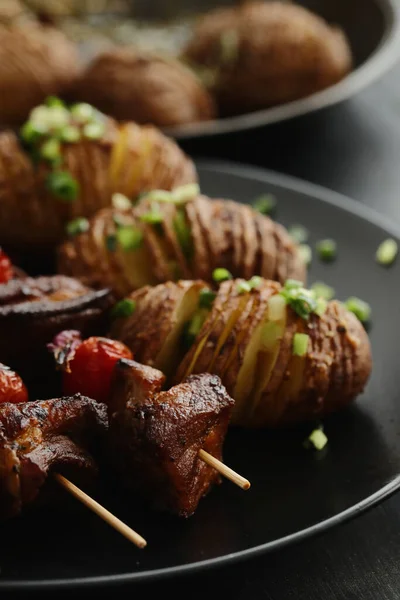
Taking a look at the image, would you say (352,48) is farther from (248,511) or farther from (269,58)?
(248,511)

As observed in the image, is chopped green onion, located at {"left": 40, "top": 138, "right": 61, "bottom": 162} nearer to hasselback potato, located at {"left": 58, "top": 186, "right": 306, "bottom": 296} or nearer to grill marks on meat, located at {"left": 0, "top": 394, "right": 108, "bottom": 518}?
hasselback potato, located at {"left": 58, "top": 186, "right": 306, "bottom": 296}

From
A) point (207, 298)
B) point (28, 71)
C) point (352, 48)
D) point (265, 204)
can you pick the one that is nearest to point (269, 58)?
point (352, 48)

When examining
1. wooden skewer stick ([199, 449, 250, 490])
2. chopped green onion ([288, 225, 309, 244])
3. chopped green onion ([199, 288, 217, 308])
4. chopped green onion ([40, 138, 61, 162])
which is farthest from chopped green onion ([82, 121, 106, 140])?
wooden skewer stick ([199, 449, 250, 490])

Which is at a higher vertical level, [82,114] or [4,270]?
[82,114]

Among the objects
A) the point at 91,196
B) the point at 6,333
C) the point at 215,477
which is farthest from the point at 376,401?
the point at 91,196

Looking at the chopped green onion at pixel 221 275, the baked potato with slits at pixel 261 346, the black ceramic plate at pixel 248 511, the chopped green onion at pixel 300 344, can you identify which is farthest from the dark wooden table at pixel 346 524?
the chopped green onion at pixel 221 275

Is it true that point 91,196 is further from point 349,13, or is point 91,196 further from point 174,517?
point 349,13

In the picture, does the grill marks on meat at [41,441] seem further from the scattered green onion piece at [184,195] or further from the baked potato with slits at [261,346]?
the scattered green onion piece at [184,195]
